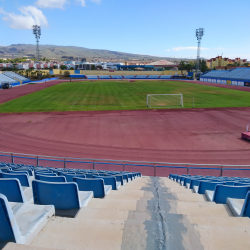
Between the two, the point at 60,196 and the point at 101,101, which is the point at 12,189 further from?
the point at 101,101

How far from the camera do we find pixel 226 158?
17172 millimetres

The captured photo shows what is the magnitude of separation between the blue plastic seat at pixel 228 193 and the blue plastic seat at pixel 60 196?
10.1ft

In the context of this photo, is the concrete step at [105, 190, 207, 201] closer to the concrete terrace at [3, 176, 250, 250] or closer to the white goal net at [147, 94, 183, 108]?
the concrete terrace at [3, 176, 250, 250]

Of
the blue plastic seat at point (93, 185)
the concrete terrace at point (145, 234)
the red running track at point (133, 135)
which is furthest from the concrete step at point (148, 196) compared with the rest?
the red running track at point (133, 135)

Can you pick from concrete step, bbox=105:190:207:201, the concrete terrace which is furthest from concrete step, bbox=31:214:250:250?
concrete step, bbox=105:190:207:201

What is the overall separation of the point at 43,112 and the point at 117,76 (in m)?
89.6

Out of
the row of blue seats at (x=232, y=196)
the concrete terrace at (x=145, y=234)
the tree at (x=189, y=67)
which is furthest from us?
the tree at (x=189, y=67)

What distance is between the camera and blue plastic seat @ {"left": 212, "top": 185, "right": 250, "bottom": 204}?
4.81 meters

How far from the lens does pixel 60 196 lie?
149 inches

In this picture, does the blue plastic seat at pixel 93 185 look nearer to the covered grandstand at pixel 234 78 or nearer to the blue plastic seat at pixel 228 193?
the blue plastic seat at pixel 228 193

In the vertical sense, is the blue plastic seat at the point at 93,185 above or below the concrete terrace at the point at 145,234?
below

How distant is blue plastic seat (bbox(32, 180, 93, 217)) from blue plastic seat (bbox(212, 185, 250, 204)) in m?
3.07

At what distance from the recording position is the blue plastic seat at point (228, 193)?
4812mm

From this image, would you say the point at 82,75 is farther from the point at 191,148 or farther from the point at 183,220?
the point at 183,220
